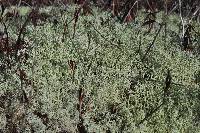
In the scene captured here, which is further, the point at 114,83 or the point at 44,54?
the point at 44,54

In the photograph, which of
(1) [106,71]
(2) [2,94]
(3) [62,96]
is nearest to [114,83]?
(1) [106,71]

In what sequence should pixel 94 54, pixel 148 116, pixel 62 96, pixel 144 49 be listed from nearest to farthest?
1. pixel 148 116
2. pixel 62 96
3. pixel 94 54
4. pixel 144 49

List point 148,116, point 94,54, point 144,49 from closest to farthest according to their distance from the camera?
point 148,116
point 94,54
point 144,49

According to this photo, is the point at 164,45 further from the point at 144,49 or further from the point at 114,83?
the point at 114,83

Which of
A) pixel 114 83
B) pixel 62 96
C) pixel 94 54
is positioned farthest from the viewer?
pixel 94 54

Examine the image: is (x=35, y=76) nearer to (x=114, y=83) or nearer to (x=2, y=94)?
(x=2, y=94)

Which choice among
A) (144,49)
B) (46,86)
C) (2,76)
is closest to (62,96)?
(46,86)
